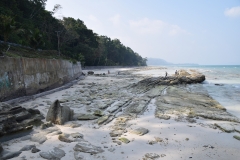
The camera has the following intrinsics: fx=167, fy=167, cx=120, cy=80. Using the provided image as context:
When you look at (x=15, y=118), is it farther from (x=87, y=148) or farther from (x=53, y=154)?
(x=87, y=148)

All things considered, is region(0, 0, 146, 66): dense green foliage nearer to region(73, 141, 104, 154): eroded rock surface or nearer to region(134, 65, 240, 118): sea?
region(73, 141, 104, 154): eroded rock surface

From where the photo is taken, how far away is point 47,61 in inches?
496

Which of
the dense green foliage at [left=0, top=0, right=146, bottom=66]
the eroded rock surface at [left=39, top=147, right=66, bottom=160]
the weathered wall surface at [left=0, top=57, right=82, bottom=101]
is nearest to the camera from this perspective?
the eroded rock surface at [left=39, top=147, right=66, bottom=160]

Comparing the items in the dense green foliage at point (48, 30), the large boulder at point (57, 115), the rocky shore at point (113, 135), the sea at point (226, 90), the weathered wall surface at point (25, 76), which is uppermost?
the dense green foliage at point (48, 30)

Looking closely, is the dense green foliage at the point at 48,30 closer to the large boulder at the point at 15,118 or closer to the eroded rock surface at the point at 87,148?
the large boulder at the point at 15,118

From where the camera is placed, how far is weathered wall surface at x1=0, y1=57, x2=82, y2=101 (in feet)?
26.2

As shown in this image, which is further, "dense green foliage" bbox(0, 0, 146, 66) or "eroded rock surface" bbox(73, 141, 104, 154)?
"dense green foliage" bbox(0, 0, 146, 66)

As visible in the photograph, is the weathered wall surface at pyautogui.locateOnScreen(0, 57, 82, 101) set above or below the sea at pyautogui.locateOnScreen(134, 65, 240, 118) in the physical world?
above

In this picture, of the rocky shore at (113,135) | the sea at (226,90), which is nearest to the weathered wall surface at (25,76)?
the rocky shore at (113,135)

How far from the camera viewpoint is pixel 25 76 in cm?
947

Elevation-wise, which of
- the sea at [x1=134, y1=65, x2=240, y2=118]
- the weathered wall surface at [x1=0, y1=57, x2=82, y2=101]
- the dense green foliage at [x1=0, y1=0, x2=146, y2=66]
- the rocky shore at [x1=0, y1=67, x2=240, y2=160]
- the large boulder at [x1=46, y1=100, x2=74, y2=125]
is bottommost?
the sea at [x1=134, y1=65, x2=240, y2=118]

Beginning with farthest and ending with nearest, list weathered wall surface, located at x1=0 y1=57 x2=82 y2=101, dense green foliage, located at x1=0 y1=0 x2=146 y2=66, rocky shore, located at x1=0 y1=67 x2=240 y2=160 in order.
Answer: dense green foliage, located at x1=0 y1=0 x2=146 y2=66 → weathered wall surface, located at x1=0 y1=57 x2=82 y2=101 → rocky shore, located at x1=0 y1=67 x2=240 y2=160

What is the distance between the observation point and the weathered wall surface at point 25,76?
7.99 meters

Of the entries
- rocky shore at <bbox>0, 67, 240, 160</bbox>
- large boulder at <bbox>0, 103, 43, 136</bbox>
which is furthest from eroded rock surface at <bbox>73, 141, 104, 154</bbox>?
large boulder at <bbox>0, 103, 43, 136</bbox>
